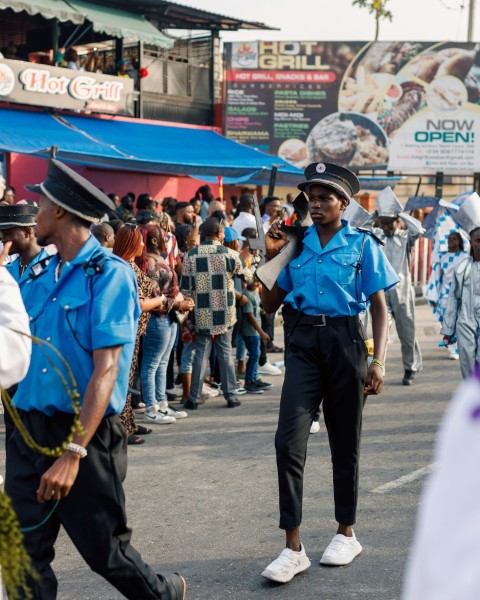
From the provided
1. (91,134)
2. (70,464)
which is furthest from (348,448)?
(91,134)

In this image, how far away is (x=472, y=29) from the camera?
37.0 m

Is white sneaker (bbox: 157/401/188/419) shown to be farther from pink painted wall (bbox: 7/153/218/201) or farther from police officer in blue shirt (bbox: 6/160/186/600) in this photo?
pink painted wall (bbox: 7/153/218/201)

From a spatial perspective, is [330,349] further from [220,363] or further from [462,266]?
[220,363]

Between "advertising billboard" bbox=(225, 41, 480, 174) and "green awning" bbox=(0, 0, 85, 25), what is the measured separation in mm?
7649

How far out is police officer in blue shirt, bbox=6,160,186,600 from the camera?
11.7 feet

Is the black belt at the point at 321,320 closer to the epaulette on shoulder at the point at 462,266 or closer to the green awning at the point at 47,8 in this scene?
the epaulette on shoulder at the point at 462,266

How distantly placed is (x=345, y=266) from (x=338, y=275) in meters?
0.06

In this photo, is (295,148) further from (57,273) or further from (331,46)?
(57,273)

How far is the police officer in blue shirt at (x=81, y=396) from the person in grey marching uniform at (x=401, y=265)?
763 cm

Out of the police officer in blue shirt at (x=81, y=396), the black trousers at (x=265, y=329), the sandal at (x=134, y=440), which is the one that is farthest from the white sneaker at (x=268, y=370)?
the police officer in blue shirt at (x=81, y=396)

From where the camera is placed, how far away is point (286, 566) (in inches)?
195

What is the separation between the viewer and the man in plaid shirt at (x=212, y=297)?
9.34m

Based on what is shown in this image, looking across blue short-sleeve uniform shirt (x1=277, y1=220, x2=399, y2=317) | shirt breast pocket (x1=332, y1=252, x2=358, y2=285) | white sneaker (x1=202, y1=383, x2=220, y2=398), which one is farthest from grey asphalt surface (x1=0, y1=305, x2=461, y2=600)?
shirt breast pocket (x1=332, y1=252, x2=358, y2=285)

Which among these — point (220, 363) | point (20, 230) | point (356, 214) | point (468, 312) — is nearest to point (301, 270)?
point (20, 230)
